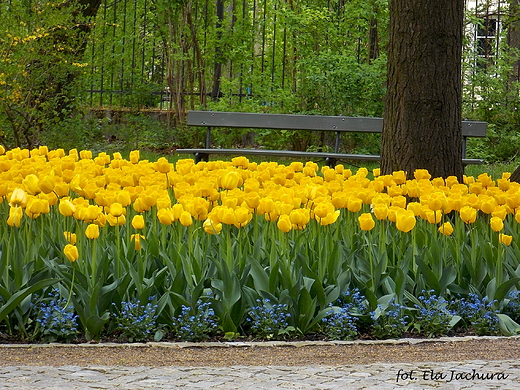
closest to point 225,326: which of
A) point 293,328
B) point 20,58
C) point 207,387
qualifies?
point 293,328

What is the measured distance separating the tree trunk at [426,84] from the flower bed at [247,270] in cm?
146

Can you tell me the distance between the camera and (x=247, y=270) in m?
3.75

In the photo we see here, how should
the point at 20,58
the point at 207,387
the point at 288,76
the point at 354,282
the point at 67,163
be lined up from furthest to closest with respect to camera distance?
the point at 288,76 → the point at 20,58 → the point at 67,163 → the point at 354,282 → the point at 207,387

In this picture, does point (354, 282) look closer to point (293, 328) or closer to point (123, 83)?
point (293, 328)

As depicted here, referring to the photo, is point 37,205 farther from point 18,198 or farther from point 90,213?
point 90,213

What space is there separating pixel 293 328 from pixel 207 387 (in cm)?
84

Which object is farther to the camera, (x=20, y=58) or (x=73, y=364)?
(x=20, y=58)

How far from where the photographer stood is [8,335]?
11.9 feet

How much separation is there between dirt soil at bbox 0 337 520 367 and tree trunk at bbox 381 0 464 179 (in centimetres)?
258

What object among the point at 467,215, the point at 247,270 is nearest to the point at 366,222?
the point at 467,215

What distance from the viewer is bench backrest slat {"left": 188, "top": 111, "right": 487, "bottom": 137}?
9.89 m

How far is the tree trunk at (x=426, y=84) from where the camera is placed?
19.3ft

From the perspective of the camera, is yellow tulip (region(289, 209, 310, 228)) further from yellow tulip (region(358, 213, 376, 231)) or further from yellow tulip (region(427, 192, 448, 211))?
yellow tulip (region(427, 192, 448, 211))

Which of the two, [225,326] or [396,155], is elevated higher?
[396,155]
